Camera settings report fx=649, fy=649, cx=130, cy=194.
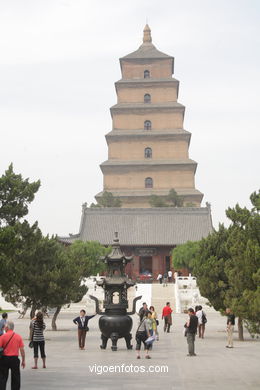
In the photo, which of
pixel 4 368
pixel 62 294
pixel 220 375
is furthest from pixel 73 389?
pixel 62 294

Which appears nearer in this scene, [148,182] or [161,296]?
[161,296]

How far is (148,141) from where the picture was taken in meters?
55.2

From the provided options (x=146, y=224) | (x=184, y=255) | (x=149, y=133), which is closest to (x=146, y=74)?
(x=149, y=133)

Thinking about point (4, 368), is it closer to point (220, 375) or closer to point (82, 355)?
point (220, 375)

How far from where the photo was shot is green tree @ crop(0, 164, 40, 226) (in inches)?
599

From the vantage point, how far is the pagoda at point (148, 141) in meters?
54.4

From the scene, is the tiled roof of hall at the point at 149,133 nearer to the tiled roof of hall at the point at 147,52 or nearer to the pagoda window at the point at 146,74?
the pagoda window at the point at 146,74

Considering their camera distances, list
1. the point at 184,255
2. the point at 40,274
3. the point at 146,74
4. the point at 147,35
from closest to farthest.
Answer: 1. the point at 40,274
2. the point at 184,255
3. the point at 146,74
4. the point at 147,35

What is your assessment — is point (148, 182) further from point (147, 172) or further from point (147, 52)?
point (147, 52)

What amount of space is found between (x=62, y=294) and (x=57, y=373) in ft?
28.3

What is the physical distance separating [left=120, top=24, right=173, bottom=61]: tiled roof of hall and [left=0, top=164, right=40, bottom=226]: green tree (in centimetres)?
4302

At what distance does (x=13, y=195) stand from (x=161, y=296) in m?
24.1

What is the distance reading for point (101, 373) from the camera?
39.7ft

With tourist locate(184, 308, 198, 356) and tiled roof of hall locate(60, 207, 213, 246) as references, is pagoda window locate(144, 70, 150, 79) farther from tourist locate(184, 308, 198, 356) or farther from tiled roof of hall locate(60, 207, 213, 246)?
tourist locate(184, 308, 198, 356)
